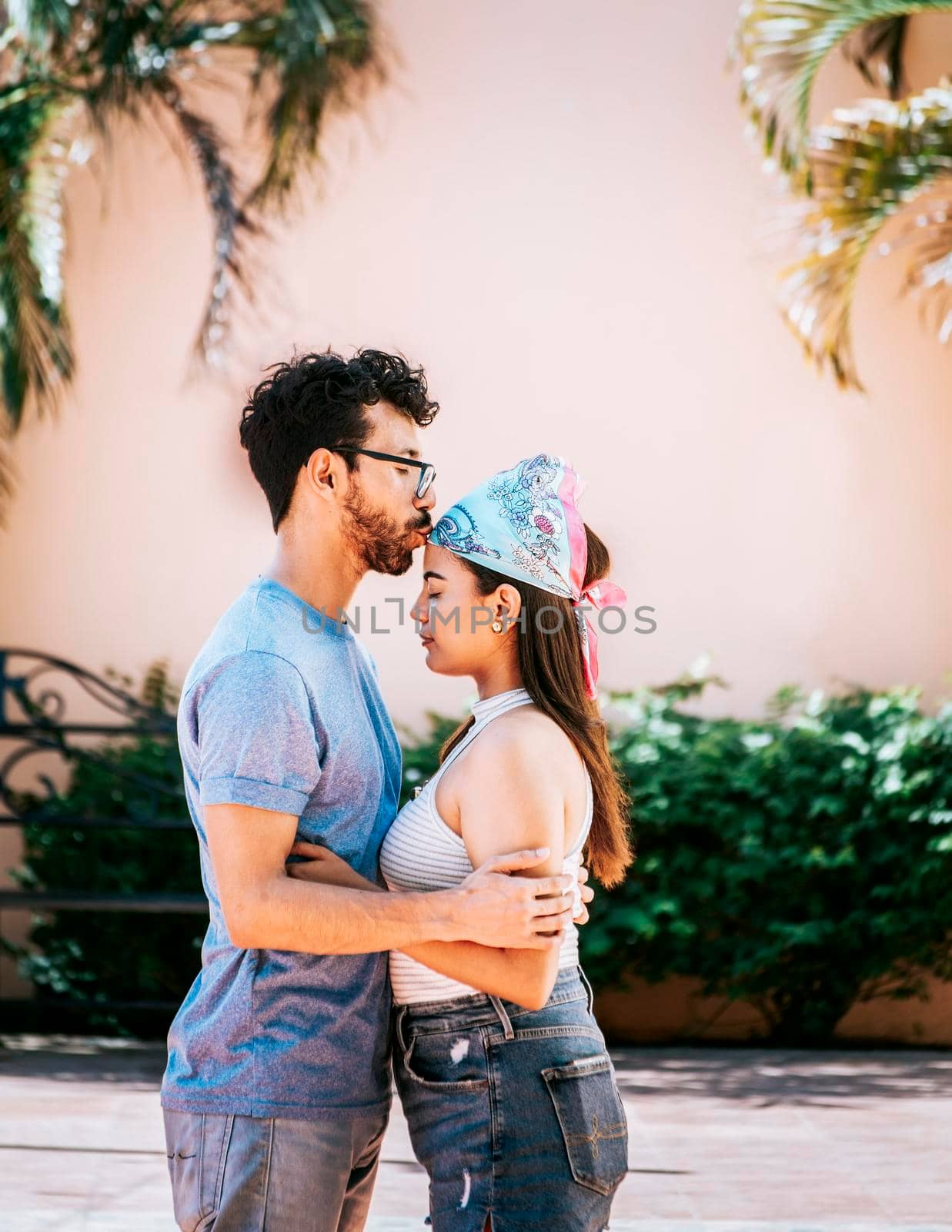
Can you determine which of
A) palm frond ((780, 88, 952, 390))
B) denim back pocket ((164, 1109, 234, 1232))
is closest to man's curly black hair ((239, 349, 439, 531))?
denim back pocket ((164, 1109, 234, 1232))

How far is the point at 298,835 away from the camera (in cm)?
225

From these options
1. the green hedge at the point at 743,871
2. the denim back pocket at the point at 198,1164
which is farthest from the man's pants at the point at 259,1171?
the green hedge at the point at 743,871

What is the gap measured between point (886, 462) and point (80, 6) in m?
4.49

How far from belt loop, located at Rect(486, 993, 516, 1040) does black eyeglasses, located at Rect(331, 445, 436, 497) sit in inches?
35.1

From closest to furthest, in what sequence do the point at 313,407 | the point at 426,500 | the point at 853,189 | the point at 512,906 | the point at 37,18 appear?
the point at 512,906 → the point at 313,407 → the point at 426,500 → the point at 853,189 → the point at 37,18

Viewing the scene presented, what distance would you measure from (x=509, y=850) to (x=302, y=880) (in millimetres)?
321

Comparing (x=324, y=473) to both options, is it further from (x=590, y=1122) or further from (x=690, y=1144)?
(x=690, y=1144)

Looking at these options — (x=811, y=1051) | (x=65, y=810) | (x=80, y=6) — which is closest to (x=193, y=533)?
(x=65, y=810)

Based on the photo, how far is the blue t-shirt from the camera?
212 centimetres

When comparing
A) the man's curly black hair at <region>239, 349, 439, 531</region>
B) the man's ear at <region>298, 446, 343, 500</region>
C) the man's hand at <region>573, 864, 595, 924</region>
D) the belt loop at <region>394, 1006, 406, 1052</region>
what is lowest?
the belt loop at <region>394, 1006, 406, 1052</region>

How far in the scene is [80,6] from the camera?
6.54 m

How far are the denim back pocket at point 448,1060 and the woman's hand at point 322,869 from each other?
0.86ft

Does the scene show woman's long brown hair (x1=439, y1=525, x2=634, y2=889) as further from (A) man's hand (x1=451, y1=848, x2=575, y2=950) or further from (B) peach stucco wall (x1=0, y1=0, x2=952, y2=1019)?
(B) peach stucco wall (x1=0, y1=0, x2=952, y2=1019)

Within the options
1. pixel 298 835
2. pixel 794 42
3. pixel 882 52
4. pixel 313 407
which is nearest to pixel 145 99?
pixel 794 42
